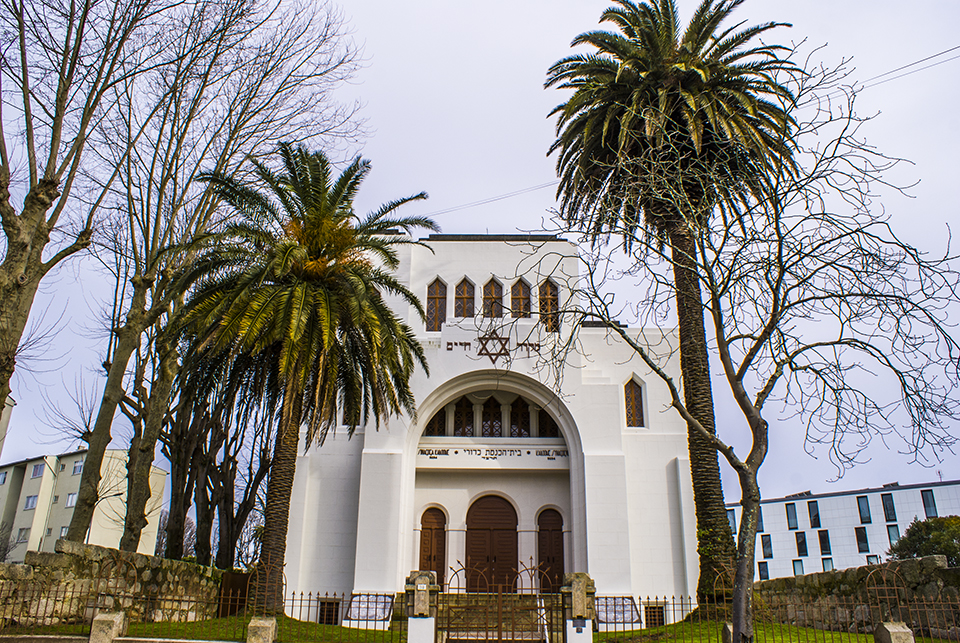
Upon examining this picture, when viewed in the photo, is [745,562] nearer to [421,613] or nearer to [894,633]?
[894,633]

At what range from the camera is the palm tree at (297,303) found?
15906 mm

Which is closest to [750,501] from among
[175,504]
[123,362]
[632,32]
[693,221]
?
[693,221]

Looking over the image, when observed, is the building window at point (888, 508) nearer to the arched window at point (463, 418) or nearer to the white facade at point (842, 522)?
the white facade at point (842, 522)

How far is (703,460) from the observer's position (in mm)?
16812

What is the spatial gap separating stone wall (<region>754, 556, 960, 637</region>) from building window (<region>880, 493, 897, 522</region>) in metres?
54.0

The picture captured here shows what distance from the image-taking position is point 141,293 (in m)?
17.1

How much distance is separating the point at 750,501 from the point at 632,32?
603 inches

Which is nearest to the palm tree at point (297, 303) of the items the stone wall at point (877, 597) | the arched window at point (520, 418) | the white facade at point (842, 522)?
the arched window at point (520, 418)

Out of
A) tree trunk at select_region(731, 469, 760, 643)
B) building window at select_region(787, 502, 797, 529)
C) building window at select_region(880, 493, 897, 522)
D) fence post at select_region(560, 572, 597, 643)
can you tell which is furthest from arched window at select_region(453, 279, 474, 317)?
building window at select_region(787, 502, 797, 529)

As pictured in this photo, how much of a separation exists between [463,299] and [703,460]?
12.3 meters

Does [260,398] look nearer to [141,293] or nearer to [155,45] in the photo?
[141,293]

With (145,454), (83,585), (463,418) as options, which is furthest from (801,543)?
(83,585)

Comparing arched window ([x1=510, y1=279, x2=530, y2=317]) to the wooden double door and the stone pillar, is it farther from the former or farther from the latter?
the stone pillar

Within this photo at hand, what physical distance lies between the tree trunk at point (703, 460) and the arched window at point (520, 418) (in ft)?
26.7
